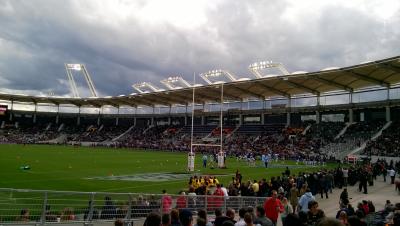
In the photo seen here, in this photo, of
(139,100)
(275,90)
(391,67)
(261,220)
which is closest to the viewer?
(261,220)

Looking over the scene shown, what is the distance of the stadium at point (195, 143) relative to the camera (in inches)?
573

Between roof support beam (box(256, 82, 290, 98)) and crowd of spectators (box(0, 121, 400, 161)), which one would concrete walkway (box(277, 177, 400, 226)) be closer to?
crowd of spectators (box(0, 121, 400, 161))

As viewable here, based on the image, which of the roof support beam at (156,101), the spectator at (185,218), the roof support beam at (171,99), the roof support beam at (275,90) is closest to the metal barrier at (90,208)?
the spectator at (185,218)

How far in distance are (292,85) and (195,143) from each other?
23445mm

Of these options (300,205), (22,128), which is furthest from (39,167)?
(22,128)

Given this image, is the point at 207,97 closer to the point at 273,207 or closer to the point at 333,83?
the point at 333,83

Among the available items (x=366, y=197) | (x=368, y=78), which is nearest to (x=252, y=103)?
(x=368, y=78)

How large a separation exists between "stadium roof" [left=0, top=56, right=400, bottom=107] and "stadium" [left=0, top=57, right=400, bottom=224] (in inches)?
6.5

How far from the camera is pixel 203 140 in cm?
7931

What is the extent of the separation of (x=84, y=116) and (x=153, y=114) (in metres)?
22.7

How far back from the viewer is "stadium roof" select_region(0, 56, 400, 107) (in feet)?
168

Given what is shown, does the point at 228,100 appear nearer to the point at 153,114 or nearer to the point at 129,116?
the point at 153,114

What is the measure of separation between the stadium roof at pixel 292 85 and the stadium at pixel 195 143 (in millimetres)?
165

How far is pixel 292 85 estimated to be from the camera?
62688 mm
